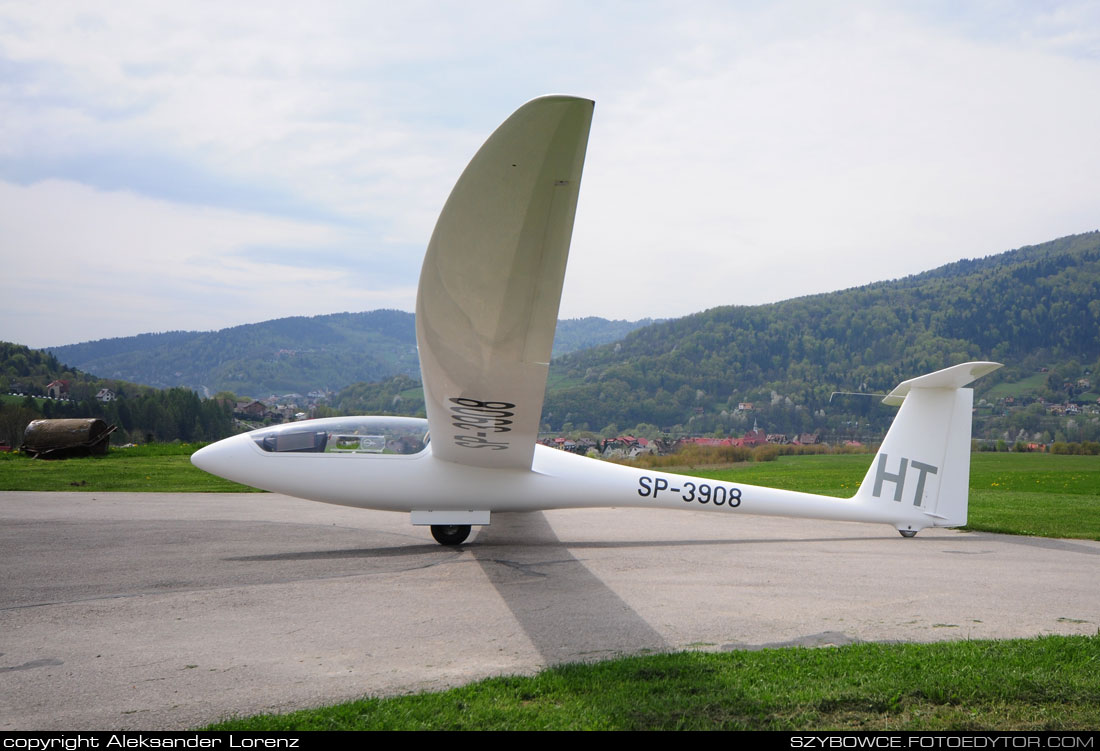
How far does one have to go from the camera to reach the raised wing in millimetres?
3664

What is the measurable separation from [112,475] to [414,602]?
15.9m

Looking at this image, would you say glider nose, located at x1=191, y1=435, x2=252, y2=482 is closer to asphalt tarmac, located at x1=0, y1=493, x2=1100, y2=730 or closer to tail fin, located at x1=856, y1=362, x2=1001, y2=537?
asphalt tarmac, located at x1=0, y1=493, x2=1100, y2=730

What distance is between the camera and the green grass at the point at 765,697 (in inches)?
130

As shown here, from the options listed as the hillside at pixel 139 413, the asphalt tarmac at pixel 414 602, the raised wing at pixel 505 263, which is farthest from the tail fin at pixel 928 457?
the hillside at pixel 139 413

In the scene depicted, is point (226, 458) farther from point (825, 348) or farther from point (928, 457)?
point (825, 348)

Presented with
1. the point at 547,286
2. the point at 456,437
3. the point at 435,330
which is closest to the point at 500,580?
the point at 456,437

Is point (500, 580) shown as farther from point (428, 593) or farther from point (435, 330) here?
point (435, 330)

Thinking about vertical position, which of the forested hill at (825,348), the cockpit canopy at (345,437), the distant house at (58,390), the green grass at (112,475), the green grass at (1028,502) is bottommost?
the green grass at (112,475)

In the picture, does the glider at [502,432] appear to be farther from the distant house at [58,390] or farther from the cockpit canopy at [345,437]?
the distant house at [58,390]

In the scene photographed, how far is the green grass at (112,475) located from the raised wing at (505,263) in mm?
13164

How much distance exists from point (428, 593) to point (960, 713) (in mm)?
4168

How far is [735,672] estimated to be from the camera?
158 inches

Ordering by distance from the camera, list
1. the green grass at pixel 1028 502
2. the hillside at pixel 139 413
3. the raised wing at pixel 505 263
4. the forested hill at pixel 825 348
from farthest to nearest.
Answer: the forested hill at pixel 825 348
the hillside at pixel 139 413
the green grass at pixel 1028 502
the raised wing at pixel 505 263

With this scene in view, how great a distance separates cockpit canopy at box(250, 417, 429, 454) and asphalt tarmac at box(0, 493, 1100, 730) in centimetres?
123
